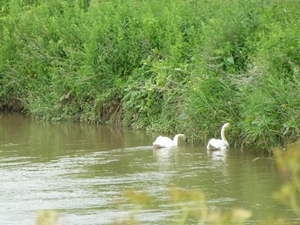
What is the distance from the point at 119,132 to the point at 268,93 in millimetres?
5387

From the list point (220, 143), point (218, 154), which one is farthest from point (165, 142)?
point (218, 154)

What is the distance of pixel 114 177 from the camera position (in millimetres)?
12523

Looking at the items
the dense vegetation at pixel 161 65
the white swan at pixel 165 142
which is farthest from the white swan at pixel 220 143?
the white swan at pixel 165 142

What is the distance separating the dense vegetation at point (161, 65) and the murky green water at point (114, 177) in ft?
2.12

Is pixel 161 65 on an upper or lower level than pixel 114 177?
upper

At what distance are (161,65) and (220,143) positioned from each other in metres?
3.69

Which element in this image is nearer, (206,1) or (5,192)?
(5,192)

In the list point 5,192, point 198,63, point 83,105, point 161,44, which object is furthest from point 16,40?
point 5,192

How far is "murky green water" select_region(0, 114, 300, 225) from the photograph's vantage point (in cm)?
997

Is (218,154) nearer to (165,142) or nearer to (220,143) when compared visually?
(220,143)

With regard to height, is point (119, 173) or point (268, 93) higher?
point (268, 93)

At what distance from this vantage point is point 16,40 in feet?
77.9

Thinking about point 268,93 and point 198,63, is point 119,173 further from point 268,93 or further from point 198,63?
point 198,63

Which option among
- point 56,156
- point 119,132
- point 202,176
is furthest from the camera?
point 119,132
